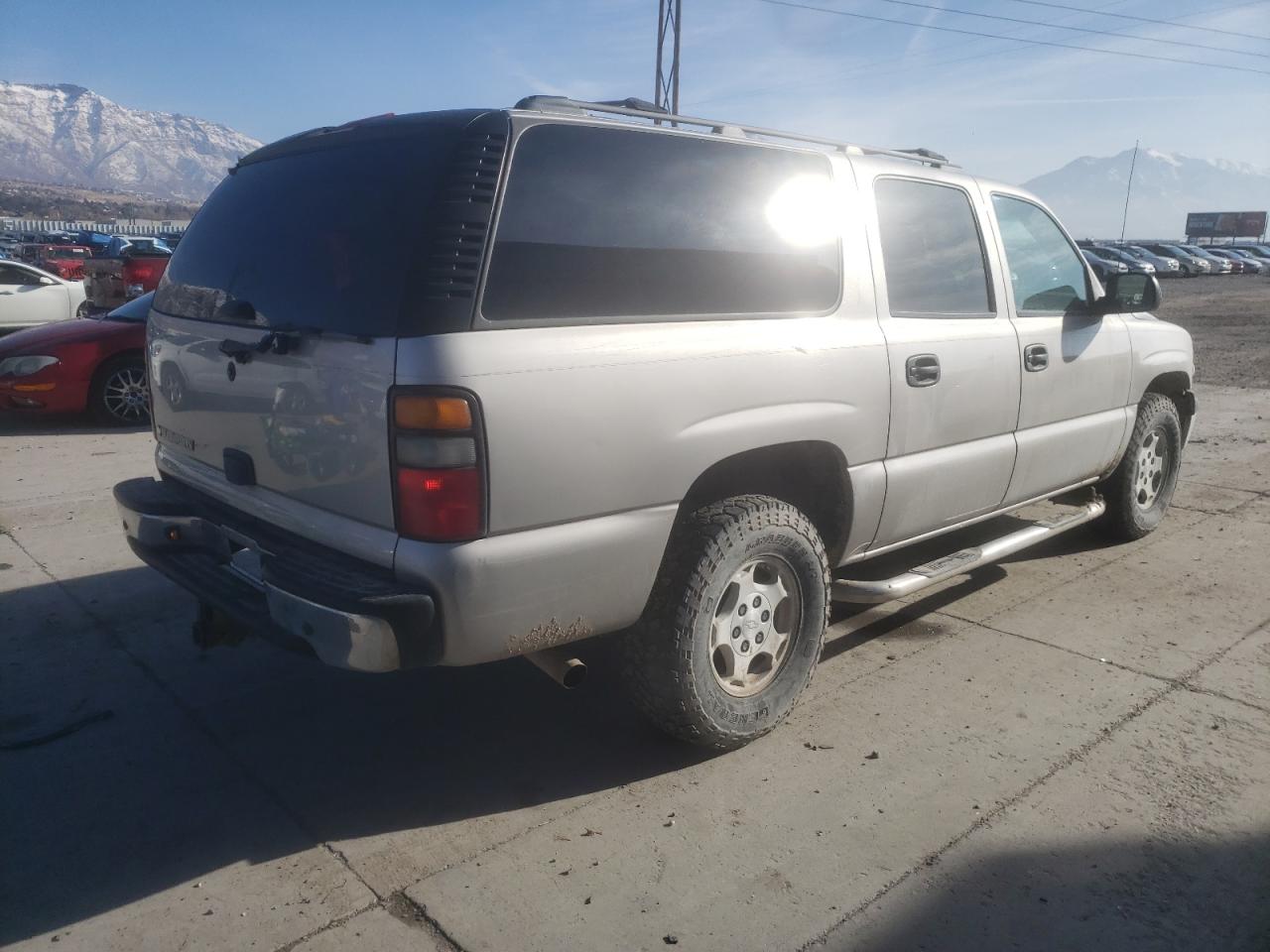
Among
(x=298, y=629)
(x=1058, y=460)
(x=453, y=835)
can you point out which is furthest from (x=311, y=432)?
(x=1058, y=460)

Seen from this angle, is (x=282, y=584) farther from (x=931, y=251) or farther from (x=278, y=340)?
(x=931, y=251)

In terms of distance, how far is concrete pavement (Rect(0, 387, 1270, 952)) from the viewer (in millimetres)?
2506

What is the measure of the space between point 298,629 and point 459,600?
0.46 m

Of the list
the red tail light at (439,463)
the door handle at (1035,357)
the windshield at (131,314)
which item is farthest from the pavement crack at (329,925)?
the windshield at (131,314)

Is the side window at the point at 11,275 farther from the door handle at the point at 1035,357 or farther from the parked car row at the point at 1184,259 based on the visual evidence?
the parked car row at the point at 1184,259

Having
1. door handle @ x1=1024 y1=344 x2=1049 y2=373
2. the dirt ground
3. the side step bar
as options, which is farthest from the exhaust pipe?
the dirt ground

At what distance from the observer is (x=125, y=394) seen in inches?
348

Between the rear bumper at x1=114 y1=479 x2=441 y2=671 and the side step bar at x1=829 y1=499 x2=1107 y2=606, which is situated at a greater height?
the rear bumper at x1=114 y1=479 x2=441 y2=671

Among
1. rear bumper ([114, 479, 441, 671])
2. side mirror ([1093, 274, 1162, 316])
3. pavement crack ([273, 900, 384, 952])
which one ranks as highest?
side mirror ([1093, 274, 1162, 316])

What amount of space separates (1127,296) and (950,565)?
1878mm

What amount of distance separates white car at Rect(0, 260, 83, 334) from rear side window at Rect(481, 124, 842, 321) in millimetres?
12478

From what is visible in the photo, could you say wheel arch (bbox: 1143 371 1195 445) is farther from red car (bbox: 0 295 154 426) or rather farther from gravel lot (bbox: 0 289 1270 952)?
red car (bbox: 0 295 154 426)

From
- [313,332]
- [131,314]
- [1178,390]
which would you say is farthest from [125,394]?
[1178,390]

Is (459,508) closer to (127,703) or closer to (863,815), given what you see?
(863,815)
